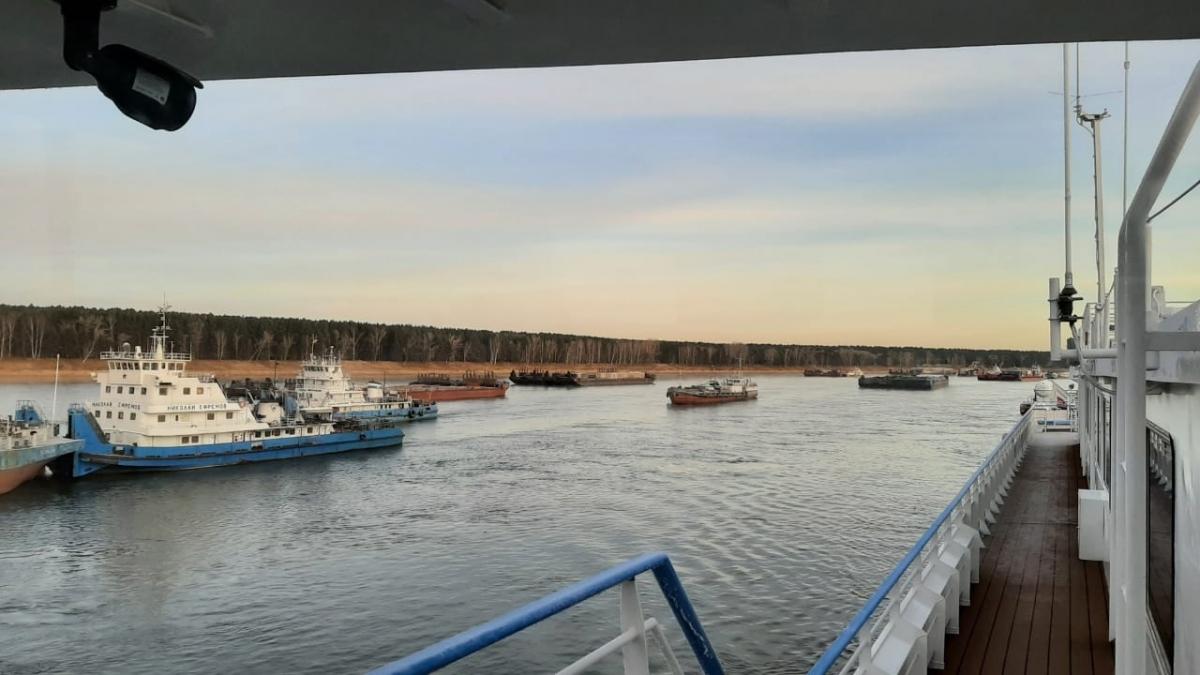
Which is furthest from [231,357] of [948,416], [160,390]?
[948,416]

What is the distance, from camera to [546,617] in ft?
3.67

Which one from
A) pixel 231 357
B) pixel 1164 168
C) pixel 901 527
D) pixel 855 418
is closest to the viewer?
pixel 1164 168

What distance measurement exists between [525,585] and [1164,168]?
1086 centimetres

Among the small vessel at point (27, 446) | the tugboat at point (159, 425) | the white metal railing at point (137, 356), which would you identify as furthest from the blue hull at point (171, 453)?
the white metal railing at point (137, 356)

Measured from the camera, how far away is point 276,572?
13.0m

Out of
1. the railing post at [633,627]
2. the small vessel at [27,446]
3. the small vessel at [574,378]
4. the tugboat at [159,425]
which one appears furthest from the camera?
the small vessel at [574,378]

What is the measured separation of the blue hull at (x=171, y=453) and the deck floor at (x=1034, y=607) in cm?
2334

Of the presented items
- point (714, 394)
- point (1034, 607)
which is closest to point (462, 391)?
point (714, 394)

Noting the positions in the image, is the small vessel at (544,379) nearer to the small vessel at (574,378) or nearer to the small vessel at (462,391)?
the small vessel at (574,378)

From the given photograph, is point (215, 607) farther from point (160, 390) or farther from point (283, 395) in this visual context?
point (283, 395)

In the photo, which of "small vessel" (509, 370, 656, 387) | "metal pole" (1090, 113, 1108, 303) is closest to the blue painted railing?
"metal pole" (1090, 113, 1108, 303)

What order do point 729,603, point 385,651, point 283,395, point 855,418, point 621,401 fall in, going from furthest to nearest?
point 621,401, point 855,418, point 283,395, point 729,603, point 385,651

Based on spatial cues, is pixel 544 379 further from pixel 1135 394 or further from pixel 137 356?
pixel 1135 394

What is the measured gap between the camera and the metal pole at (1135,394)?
6.46 ft
